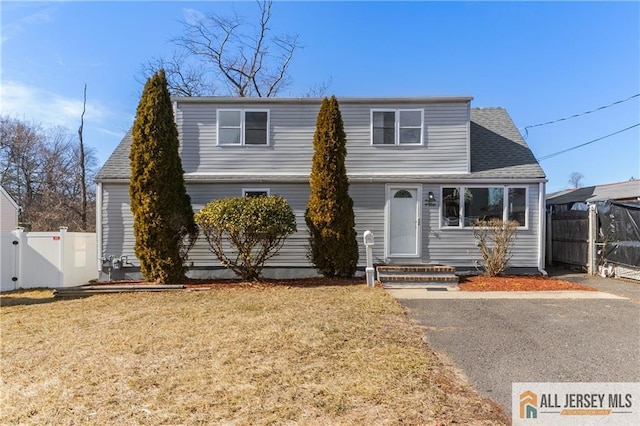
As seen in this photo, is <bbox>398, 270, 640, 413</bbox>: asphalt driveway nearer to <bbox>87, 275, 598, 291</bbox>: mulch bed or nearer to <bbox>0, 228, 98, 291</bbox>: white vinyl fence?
<bbox>87, 275, 598, 291</bbox>: mulch bed

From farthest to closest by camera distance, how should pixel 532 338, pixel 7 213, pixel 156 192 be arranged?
pixel 7 213, pixel 156 192, pixel 532 338

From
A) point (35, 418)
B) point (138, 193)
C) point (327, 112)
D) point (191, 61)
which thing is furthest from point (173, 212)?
point (191, 61)

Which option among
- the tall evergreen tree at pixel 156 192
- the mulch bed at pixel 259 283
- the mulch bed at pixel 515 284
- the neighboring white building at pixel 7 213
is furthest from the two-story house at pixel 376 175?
the neighboring white building at pixel 7 213

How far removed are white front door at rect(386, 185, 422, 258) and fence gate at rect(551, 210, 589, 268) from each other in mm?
5000

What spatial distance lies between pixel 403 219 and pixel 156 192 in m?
6.47

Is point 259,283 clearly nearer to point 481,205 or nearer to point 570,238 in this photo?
point 481,205

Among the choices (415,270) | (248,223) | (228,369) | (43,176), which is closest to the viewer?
(228,369)

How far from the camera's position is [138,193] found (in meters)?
8.65

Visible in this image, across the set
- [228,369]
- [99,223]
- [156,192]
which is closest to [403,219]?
[156,192]

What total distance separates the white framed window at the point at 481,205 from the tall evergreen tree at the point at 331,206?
295 cm

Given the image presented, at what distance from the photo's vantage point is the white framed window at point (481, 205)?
10.1m

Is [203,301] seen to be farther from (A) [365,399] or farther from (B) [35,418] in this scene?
(A) [365,399]

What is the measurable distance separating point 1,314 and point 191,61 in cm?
1877

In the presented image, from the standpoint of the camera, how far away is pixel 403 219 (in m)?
10.4
